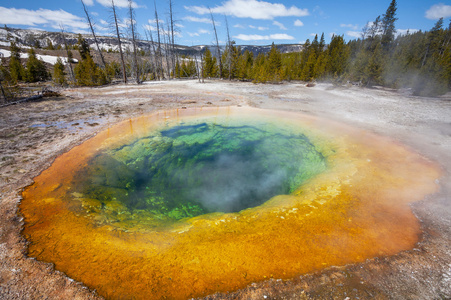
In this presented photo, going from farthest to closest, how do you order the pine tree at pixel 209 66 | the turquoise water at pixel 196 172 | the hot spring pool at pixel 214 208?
the pine tree at pixel 209 66 < the turquoise water at pixel 196 172 < the hot spring pool at pixel 214 208

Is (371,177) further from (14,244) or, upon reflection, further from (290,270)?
(14,244)

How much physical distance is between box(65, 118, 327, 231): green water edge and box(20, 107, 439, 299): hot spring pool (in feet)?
0.15

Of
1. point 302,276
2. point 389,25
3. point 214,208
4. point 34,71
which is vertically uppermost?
point 389,25

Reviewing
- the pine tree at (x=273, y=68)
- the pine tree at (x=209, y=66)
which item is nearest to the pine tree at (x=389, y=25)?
the pine tree at (x=273, y=68)

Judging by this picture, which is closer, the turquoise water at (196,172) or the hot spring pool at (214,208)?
the hot spring pool at (214,208)

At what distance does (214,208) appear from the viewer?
5.08m

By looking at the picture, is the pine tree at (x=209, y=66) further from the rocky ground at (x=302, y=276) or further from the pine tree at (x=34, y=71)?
the pine tree at (x=34, y=71)

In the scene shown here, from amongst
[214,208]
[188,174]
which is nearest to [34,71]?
[188,174]

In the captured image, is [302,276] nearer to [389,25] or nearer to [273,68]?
[273,68]

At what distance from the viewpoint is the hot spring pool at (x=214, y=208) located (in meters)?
2.87

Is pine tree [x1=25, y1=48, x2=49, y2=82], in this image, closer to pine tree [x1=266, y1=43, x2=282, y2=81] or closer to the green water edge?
the green water edge

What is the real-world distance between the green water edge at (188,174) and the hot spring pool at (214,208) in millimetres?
46

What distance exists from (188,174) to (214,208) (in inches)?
77.6

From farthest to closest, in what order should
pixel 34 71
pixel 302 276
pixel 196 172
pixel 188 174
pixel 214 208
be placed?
pixel 34 71, pixel 196 172, pixel 188 174, pixel 214 208, pixel 302 276
